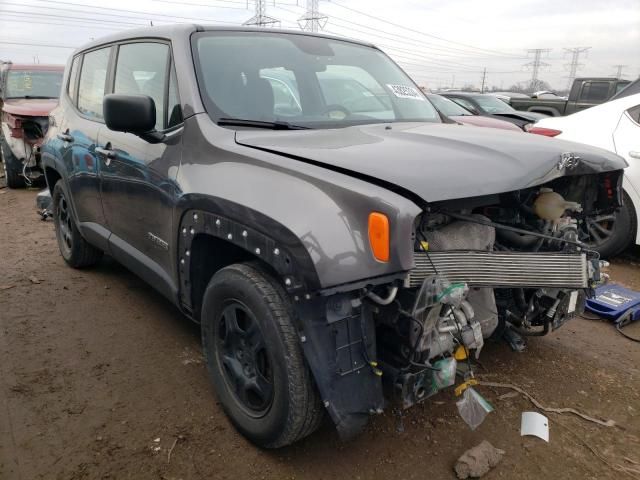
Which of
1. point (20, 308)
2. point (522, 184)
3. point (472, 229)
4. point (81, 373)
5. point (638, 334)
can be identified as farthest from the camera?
point (20, 308)

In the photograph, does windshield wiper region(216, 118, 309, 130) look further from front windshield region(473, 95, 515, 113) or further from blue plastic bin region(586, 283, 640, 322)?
front windshield region(473, 95, 515, 113)

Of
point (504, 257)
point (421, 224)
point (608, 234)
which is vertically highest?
point (421, 224)

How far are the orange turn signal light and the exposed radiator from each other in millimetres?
192

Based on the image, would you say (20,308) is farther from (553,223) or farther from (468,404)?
(553,223)

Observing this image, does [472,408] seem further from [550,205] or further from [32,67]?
[32,67]

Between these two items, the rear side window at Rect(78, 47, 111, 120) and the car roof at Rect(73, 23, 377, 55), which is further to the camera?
the rear side window at Rect(78, 47, 111, 120)

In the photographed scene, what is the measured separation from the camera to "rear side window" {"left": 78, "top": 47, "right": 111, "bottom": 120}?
11.8 feet

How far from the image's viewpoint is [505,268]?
7.00 ft

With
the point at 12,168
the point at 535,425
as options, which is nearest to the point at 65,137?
the point at 535,425

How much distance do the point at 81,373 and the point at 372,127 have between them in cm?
217

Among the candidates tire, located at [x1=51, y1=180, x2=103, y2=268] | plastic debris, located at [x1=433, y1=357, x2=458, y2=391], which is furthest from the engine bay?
Answer: tire, located at [x1=51, y1=180, x2=103, y2=268]

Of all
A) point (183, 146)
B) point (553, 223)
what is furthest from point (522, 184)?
point (183, 146)

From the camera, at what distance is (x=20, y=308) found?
12.6 feet

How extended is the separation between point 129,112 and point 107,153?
84 cm
